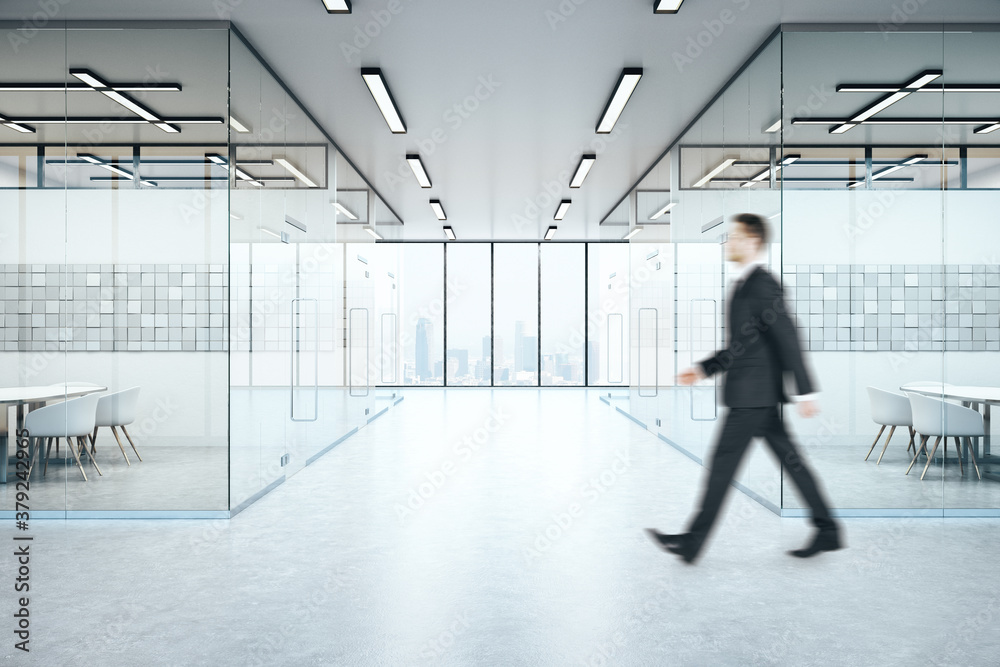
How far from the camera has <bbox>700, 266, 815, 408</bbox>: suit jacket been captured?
318 centimetres

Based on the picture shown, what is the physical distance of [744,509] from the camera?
4.82 metres

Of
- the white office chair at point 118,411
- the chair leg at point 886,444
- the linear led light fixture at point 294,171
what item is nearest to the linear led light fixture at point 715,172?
the chair leg at point 886,444

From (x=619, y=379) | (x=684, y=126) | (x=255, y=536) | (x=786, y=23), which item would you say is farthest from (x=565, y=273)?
(x=255, y=536)

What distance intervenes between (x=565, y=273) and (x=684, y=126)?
339 inches

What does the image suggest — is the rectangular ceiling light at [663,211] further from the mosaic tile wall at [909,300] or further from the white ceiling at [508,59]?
the mosaic tile wall at [909,300]

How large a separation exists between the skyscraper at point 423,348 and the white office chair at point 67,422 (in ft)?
35.7

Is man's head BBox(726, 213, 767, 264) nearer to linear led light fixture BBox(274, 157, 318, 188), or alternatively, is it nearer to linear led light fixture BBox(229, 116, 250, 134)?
linear led light fixture BBox(229, 116, 250, 134)

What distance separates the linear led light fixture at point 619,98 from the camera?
5.64 m

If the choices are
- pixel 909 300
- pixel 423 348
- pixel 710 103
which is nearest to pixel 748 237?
pixel 909 300

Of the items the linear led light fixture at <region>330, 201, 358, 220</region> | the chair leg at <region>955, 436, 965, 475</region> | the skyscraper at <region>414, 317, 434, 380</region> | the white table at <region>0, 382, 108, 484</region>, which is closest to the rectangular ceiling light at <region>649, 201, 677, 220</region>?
the chair leg at <region>955, 436, 965, 475</region>

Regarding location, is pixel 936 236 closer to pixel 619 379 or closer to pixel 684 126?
pixel 684 126

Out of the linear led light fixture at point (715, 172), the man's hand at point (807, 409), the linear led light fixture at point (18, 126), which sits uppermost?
the linear led light fixture at point (715, 172)

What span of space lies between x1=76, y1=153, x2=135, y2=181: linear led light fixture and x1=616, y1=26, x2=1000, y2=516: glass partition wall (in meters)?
4.93

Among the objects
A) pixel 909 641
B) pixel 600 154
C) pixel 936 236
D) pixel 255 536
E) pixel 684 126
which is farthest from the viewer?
pixel 600 154
